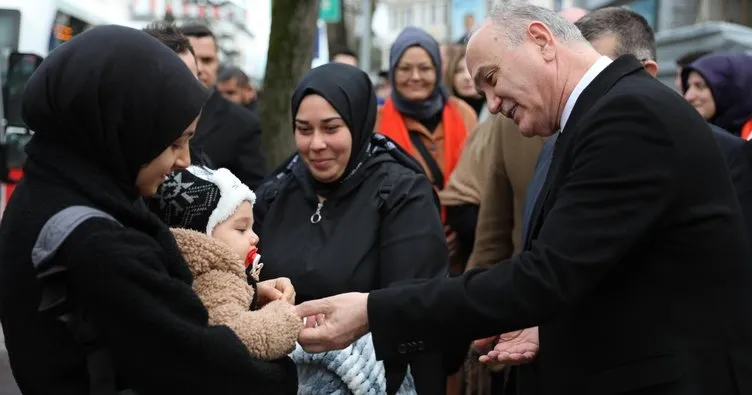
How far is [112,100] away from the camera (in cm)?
255

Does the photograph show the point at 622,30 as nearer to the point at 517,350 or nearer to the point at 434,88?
the point at 517,350

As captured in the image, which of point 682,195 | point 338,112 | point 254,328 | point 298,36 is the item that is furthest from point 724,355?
point 298,36

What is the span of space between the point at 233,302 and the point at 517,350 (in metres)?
0.98

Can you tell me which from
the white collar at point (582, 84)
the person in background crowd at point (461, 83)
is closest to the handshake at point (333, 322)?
the white collar at point (582, 84)

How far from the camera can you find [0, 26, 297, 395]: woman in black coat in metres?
2.50

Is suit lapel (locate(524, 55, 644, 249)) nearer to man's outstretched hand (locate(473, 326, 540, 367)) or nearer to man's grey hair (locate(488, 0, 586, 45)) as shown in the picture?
man's grey hair (locate(488, 0, 586, 45))

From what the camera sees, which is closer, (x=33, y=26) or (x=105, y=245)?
(x=105, y=245)

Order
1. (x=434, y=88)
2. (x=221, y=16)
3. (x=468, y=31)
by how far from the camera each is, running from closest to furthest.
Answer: (x=434, y=88) < (x=468, y=31) < (x=221, y=16)

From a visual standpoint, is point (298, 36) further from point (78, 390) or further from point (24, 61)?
point (78, 390)

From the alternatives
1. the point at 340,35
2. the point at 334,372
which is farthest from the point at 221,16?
the point at 334,372

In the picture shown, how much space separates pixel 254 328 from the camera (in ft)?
9.20

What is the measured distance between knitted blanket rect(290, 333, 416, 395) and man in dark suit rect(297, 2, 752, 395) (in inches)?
18.9

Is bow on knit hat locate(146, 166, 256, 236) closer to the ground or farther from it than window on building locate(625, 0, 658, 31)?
farther from it

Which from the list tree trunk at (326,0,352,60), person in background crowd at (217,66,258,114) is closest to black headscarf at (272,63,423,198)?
person in background crowd at (217,66,258,114)
